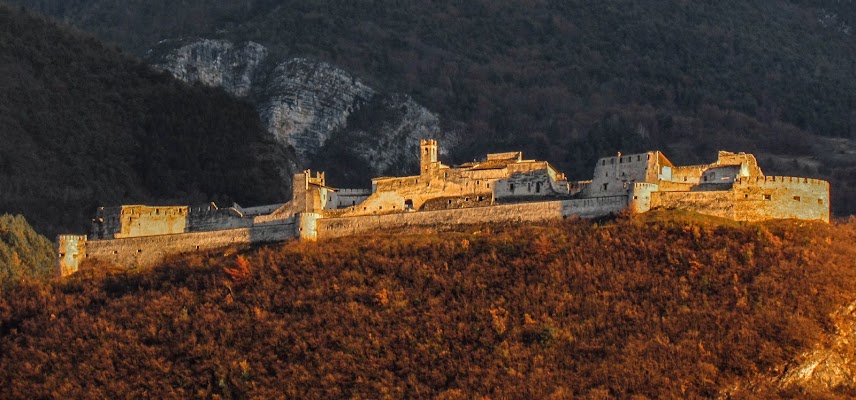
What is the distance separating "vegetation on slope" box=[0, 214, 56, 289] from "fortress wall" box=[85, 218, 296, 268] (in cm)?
794

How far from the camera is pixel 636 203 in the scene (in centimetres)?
5806

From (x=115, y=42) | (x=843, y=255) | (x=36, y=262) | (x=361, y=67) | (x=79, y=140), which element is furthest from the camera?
(x=115, y=42)

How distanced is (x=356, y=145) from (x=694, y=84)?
1240 inches

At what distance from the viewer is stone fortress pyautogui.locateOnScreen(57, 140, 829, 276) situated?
57344mm

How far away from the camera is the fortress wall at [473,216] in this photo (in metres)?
59.0

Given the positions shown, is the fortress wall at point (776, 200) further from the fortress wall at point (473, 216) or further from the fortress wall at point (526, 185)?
the fortress wall at point (526, 185)

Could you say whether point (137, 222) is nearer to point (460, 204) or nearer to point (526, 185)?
point (460, 204)

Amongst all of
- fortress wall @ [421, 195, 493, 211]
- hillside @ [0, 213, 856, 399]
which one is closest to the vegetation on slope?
hillside @ [0, 213, 856, 399]

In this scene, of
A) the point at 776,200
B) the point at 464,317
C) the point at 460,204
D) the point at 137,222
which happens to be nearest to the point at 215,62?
the point at 137,222

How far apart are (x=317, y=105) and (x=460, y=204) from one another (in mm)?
45288

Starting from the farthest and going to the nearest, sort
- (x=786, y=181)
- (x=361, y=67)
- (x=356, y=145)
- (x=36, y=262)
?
1. (x=361, y=67)
2. (x=356, y=145)
3. (x=36, y=262)
4. (x=786, y=181)

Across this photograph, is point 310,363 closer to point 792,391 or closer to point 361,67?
point 792,391

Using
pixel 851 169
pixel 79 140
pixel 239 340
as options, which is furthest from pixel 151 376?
pixel 851 169

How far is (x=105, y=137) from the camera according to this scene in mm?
98562
